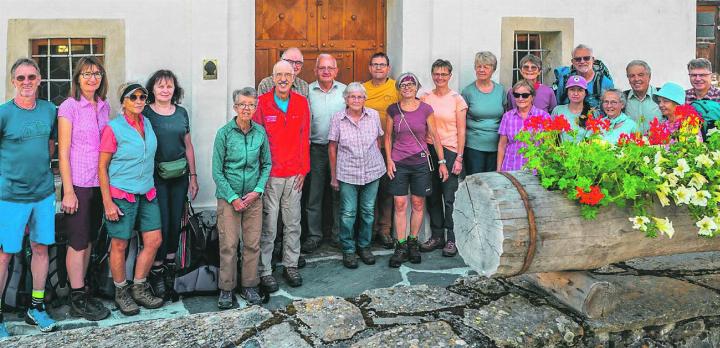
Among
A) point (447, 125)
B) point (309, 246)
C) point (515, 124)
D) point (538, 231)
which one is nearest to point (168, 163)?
point (309, 246)

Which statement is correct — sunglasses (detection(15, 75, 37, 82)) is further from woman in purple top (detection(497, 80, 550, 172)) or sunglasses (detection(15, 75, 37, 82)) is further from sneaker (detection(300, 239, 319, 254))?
woman in purple top (detection(497, 80, 550, 172))

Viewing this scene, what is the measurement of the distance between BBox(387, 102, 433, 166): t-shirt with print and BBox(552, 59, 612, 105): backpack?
4.54 ft

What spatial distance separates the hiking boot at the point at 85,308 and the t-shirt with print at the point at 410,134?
2.62m

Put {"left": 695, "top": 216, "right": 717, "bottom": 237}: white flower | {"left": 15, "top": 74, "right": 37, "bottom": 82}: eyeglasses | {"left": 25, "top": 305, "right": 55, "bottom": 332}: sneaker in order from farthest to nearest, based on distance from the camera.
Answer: {"left": 25, "top": 305, "right": 55, "bottom": 332}: sneaker
{"left": 15, "top": 74, "right": 37, "bottom": 82}: eyeglasses
{"left": 695, "top": 216, "right": 717, "bottom": 237}: white flower

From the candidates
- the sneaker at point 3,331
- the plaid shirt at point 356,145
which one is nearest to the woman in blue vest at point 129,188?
the sneaker at point 3,331

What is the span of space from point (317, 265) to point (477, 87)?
218 centimetres

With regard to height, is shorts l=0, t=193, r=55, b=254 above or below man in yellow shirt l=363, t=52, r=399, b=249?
below

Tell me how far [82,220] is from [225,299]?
1124mm

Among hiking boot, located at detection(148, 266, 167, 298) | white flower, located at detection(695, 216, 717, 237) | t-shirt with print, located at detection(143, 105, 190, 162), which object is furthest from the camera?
hiking boot, located at detection(148, 266, 167, 298)

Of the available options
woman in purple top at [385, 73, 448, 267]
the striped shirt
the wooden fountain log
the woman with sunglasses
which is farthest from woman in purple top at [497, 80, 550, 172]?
the woman with sunglasses

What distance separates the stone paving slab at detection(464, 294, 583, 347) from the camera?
3.57 meters

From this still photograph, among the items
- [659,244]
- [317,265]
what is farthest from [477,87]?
[659,244]

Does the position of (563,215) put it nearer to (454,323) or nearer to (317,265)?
(454,323)

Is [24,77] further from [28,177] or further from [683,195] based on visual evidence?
[683,195]
